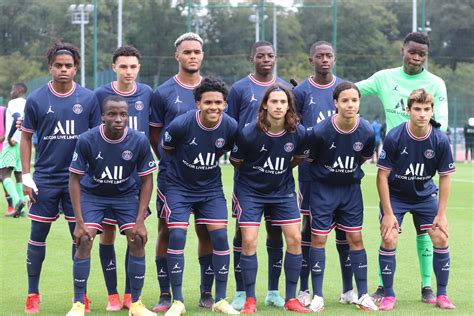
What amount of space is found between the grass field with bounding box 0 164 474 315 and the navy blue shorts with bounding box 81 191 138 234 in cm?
80

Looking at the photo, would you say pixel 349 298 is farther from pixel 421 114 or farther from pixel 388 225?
pixel 421 114

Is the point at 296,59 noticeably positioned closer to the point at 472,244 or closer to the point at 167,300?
the point at 472,244

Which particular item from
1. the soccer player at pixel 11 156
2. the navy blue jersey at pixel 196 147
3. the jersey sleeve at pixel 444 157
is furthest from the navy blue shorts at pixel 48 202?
the soccer player at pixel 11 156

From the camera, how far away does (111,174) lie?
7.52m

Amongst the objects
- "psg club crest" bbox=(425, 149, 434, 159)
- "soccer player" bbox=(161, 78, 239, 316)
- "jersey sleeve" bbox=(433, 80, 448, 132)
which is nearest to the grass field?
"soccer player" bbox=(161, 78, 239, 316)

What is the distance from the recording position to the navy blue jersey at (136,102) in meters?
8.02

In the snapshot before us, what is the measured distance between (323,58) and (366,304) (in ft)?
7.23

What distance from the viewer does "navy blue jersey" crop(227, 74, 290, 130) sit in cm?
816

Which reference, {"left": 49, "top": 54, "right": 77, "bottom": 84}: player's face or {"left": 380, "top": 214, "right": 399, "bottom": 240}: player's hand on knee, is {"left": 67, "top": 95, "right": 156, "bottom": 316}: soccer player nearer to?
{"left": 49, "top": 54, "right": 77, "bottom": 84}: player's face

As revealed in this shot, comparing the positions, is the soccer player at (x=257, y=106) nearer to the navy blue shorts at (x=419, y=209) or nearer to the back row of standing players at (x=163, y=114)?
the back row of standing players at (x=163, y=114)

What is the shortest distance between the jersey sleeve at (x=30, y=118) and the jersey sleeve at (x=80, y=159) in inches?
25.3

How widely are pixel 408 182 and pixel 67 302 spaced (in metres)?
3.20

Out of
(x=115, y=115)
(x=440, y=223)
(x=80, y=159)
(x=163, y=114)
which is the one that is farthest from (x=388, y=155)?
(x=80, y=159)

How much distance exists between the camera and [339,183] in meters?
8.03
